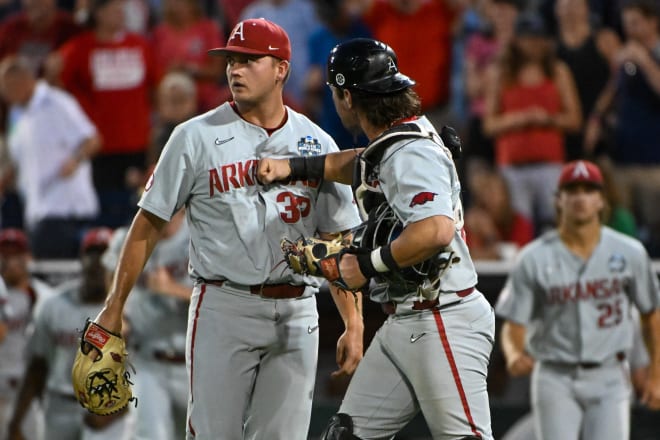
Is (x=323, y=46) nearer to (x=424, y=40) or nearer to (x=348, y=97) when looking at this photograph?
(x=424, y=40)

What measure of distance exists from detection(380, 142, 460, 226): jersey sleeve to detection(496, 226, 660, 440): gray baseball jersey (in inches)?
102

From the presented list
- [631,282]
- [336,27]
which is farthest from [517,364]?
[336,27]

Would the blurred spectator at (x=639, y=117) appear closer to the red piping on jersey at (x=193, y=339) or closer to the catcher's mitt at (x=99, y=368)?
the red piping on jersey at (x=193, y=339)

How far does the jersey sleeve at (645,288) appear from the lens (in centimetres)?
661

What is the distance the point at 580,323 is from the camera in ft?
21.9

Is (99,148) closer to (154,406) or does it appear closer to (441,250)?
(154,406)

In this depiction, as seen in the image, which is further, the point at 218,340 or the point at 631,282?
the point at 631,282

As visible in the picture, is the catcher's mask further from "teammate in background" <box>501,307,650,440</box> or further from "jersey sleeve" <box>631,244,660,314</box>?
"teammate in background" <box>501,307,650,440</box>

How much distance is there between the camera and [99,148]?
10164 millimetres

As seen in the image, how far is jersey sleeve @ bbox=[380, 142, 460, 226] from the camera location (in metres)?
4.20

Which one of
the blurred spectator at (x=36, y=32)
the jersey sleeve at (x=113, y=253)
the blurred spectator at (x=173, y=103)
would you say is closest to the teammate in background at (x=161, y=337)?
the jersey sleeve at (x=113, y=253)

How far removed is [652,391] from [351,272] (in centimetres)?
283

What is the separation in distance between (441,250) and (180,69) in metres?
6.15

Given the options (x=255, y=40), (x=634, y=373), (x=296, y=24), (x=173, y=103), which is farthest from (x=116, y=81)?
(x=255, y=40)
